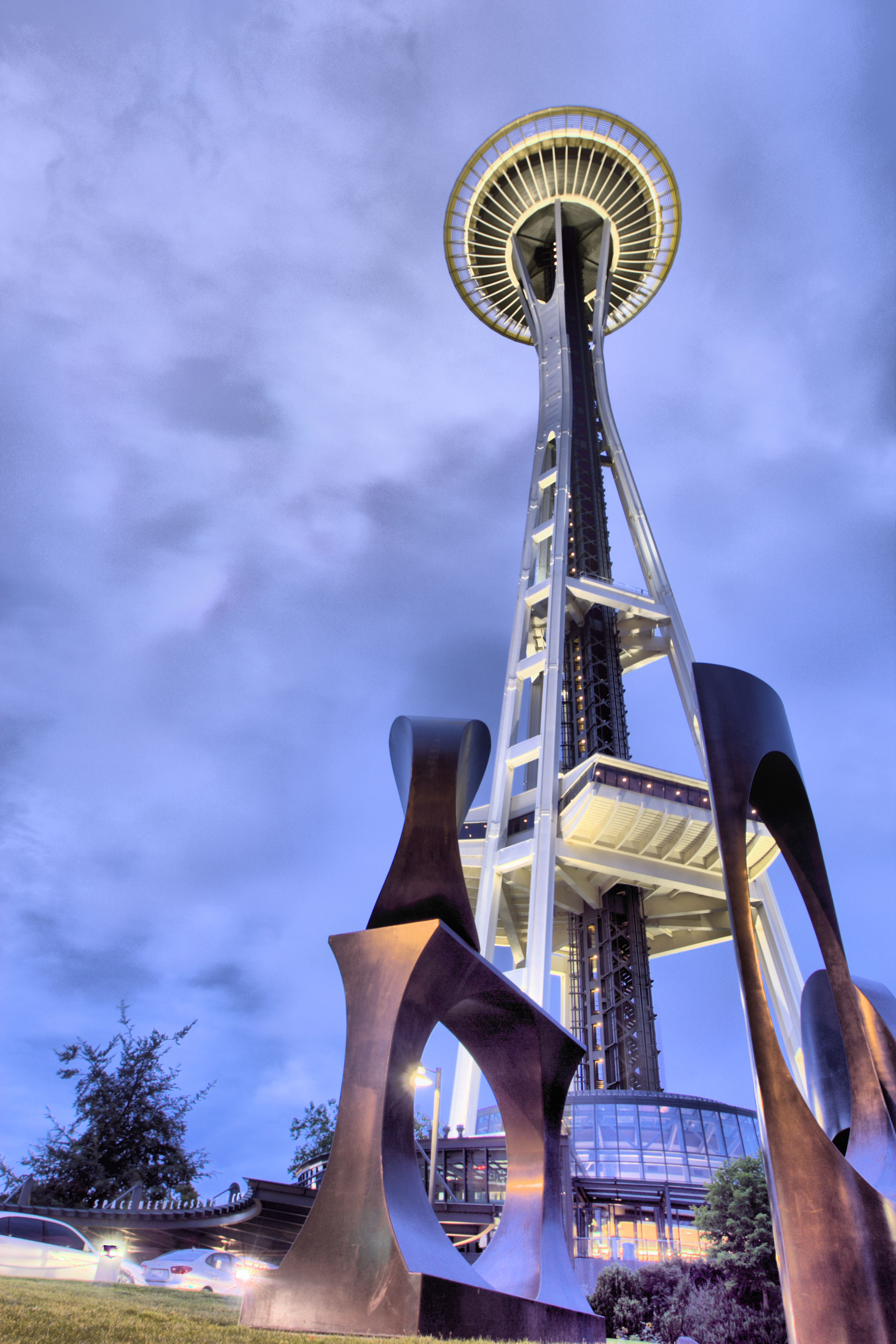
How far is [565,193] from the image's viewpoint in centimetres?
6056

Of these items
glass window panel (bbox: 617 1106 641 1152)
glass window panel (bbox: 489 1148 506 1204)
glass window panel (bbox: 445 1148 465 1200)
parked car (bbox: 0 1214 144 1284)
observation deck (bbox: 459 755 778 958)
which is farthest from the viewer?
observation deck (bbox: 459 755 778 958)

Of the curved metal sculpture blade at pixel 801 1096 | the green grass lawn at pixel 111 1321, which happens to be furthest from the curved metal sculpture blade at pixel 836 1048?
the green grass lawn at pixel 111 1321

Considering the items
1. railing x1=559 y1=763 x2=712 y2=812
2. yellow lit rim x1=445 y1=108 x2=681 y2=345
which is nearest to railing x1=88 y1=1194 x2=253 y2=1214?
railing x1=559 y1=763 x2=712 y2=812

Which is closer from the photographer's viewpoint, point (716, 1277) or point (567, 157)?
point (716, 1277)

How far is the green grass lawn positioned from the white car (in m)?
7.19

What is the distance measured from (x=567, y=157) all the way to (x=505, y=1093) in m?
63.5

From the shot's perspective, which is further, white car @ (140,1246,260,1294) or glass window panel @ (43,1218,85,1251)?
white car @ (140,1246,260,1294)

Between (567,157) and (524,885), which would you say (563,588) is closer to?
(524,885)

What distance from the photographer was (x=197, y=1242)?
24078mm

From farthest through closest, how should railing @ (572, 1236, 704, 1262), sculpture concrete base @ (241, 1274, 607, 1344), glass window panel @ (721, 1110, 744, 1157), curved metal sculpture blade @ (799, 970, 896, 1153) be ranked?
glass window panel @ (721, 1110, 744, 1157) → railing @ (572, 1236, 704, 1262) → curved metal sculpture blade @ (799, 970, 896, 1153) → sculpture concrete base @ (241, 1274, 607, 1344)

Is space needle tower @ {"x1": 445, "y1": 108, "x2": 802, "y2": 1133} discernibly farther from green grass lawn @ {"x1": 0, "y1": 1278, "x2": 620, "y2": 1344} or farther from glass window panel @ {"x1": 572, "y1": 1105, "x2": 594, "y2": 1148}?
green grass lawn @ {"x1": 0, "y1": 1278, "x2": 620, "y2": 1344}

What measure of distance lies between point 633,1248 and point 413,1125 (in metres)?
23.8

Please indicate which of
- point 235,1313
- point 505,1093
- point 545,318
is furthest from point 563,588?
point 235,1313

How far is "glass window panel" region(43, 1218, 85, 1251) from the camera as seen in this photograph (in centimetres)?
1320
